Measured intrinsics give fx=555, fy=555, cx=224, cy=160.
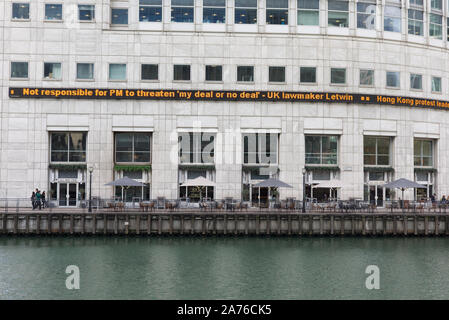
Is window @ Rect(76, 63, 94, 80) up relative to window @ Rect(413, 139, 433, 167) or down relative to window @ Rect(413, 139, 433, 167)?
up

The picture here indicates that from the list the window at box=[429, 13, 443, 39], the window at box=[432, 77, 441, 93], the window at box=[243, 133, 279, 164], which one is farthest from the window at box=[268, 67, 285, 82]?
the window at box=[429, 13, 443, 39]

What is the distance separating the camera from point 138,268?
3522cm

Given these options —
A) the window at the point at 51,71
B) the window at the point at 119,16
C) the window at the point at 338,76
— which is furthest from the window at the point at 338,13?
the window at the point at 51,71

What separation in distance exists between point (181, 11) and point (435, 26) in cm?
2996

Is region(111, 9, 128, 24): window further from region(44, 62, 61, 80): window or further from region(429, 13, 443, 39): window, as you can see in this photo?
region(429, 13, 443, 39): window

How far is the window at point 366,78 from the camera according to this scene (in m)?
61.2

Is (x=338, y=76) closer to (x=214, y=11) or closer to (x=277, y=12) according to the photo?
(x=277, y=12)

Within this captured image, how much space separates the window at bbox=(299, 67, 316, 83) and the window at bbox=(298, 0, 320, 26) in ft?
16.4

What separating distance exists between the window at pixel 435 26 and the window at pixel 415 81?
5.49 metres

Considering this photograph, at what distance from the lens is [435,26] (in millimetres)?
65312

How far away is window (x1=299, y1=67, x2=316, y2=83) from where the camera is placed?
60250mm

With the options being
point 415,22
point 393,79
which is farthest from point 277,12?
point 415,22
